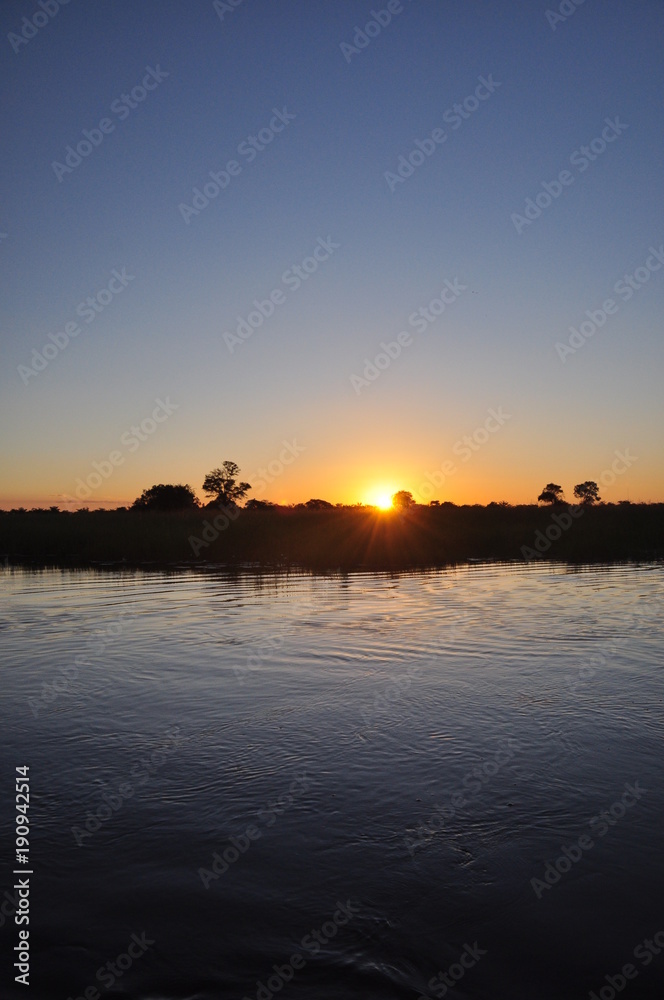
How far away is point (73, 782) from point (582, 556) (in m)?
32.6

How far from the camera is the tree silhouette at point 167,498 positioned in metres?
112

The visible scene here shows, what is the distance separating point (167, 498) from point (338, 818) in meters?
110

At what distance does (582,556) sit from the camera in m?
36.3

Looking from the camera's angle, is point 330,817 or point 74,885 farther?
point 330,817

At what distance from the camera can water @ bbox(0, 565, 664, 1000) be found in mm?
4410

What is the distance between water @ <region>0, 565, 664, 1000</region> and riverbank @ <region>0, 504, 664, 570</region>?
2118 cm

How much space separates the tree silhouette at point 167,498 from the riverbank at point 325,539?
6346 centimetres

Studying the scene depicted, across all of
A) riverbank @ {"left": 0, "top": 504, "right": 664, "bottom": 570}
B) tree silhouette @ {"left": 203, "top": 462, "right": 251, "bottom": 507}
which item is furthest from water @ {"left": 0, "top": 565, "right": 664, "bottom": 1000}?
tree silhouette @ {"left": 203, "top": 462, "right": 251, "bottom": 507}

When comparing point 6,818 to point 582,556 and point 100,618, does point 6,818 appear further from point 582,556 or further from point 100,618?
point 582,556

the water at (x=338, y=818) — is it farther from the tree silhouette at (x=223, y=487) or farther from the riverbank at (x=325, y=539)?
the tree silhouette at (x=223, y=487)

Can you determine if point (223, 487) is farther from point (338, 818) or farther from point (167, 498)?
point (338, 818)

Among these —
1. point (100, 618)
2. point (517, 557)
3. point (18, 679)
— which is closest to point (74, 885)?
point (18, 679)

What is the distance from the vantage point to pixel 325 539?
39.1m

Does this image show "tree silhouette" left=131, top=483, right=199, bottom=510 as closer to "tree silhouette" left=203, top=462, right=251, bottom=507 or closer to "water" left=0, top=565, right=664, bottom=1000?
"tree silhouette" left=203, top=462, right=251, bottom=507
